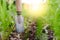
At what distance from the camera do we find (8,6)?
2160 mm

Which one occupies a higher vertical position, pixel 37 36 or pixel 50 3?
pixel 50 3

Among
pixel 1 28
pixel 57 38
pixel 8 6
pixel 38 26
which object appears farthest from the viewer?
pixel 8 6

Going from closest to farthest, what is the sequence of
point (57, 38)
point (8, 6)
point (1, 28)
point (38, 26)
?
point (57, 38) → point (38, 26) → point (1, 28) → point (8, 6)

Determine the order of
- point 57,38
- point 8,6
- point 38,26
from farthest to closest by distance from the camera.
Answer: point 8,6 < point 38,26 < point 57,38

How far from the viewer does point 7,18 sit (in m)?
1.97

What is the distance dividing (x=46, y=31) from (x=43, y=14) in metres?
0.15

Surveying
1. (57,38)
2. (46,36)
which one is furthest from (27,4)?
(57,38)

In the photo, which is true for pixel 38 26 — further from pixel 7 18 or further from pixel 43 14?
pixel 7 18

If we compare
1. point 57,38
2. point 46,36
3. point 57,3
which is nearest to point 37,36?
point 46,36

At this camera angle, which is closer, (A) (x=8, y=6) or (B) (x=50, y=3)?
(B) (x=50, y=3)

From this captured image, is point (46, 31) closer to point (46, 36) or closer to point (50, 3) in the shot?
point (46, 36)

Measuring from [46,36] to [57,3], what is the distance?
312 millimetres

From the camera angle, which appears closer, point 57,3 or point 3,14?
point 57,3

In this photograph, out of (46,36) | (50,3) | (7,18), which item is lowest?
(46,36)
